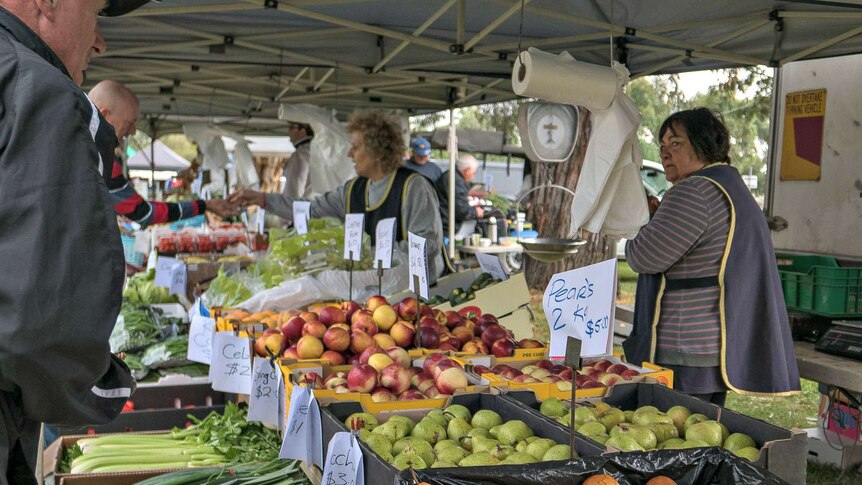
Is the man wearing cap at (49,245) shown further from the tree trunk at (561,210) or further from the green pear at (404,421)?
the tree trunk at (561,210)

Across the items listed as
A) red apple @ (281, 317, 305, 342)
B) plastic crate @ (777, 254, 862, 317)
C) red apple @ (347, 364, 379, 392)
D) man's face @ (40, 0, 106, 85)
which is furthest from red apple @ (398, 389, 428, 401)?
plastic crate @ (777, 254, 862, 317)

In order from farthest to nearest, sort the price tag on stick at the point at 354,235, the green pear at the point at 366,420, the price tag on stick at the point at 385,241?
1. the price tag on stick at the point at 354,235
2. the price tag on stick at the point at 385,241
3. the green pear at the point at 366,420

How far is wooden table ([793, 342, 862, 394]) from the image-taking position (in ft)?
10.6

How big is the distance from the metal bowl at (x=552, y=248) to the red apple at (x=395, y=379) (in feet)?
6.97

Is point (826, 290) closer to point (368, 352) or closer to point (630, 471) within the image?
point (368, 352)

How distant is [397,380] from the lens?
8.19 ft

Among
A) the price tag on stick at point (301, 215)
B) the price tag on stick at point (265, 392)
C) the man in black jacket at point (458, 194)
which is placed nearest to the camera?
the price tag on stick at point (265, 392)

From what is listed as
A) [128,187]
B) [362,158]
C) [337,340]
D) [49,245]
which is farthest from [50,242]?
[128,187]

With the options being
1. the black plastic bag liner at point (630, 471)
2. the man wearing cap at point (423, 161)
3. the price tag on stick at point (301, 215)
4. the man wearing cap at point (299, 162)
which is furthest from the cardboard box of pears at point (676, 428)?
the man wearing cap at point (423, 161)

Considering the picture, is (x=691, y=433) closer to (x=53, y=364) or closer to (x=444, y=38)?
(x=53, y=364)

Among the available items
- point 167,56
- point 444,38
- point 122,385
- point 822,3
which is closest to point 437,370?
point 122,385

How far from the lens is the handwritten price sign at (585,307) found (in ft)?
5.82

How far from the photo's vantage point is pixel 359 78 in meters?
6.75

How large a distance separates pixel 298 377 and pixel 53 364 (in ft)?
4.61
